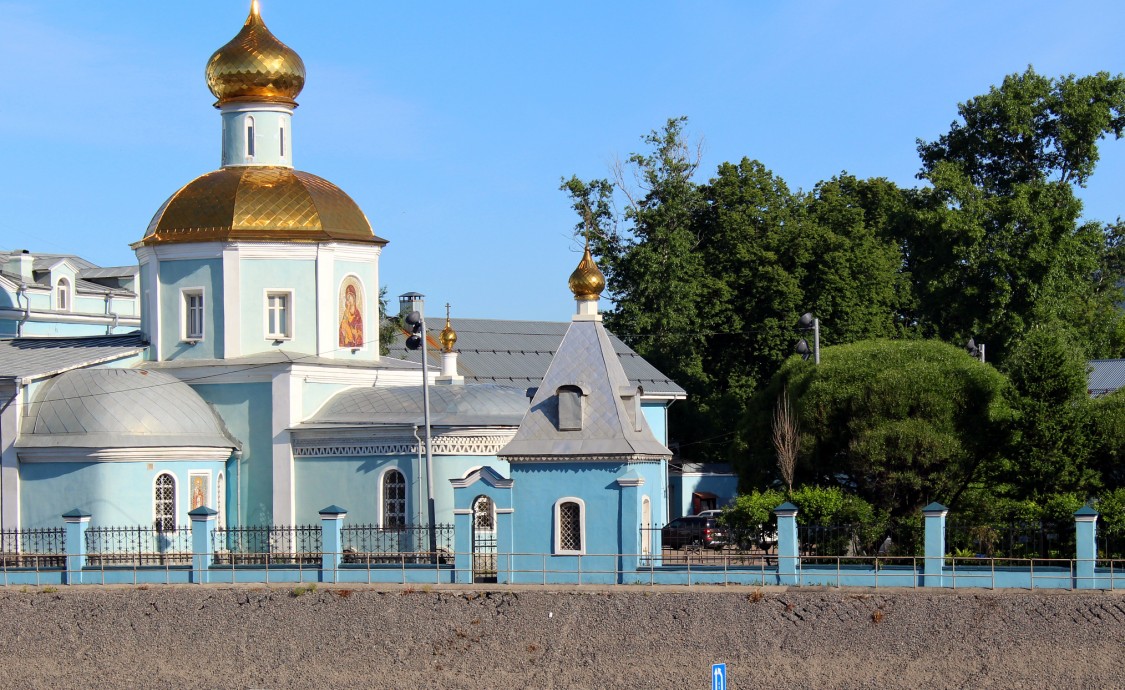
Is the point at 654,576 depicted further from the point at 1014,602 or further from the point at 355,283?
the point at 355,283

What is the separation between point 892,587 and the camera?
2053 cm

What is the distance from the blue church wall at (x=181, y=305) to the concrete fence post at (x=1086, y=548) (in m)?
14.3

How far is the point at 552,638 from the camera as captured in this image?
68.3ft

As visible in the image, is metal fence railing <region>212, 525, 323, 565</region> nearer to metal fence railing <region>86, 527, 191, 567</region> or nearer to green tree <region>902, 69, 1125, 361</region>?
metal fence railing <region>86, 527, 191, 567</region>

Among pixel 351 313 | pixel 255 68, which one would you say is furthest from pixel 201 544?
pixel 255 68

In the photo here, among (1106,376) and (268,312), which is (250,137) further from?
(1106,376)

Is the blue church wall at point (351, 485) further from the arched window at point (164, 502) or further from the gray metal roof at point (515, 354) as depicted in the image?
the gray metal roof at point (515, 354)

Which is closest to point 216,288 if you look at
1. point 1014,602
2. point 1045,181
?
point 1014,602

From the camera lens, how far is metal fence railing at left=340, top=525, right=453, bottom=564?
76.8 ft

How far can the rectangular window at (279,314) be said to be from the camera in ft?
91.9

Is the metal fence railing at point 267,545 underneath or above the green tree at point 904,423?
underneath

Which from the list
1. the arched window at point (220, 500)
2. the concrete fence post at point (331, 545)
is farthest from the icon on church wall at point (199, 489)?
the concrete fence post at point (331, 545)

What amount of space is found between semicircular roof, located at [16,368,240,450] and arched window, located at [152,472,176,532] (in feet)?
1.87

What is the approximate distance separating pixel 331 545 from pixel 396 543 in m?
3.18
